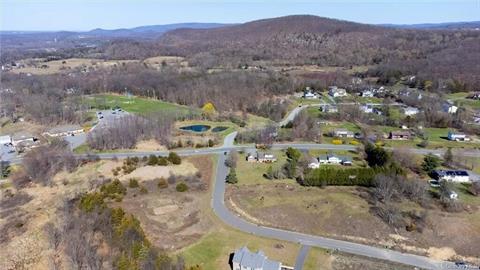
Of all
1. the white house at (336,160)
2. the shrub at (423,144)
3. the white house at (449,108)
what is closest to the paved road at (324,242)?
the white house at (336,160)

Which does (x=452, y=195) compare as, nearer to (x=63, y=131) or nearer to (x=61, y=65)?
(x=63, y=131)

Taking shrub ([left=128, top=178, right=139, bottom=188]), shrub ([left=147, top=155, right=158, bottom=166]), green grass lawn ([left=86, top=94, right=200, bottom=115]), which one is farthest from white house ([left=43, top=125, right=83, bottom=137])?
shrub ([left=128, top=178, right=139, bottom=188])

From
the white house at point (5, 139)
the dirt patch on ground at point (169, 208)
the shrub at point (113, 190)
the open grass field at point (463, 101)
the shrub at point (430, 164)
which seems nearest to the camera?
the dirt patch on ground at point (169, 208)

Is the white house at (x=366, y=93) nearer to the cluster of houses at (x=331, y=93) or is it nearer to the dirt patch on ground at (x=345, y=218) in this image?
the cluster of houses at (x=331, y=93)

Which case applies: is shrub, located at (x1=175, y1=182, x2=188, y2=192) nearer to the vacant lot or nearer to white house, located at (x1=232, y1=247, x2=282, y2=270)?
the vacant lot

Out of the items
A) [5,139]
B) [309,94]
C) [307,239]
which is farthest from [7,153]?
[309,94]

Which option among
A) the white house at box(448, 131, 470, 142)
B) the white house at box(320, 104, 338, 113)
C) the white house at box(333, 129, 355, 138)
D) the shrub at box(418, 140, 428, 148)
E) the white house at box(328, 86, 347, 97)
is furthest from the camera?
the white house at box(328, 86, 347, 97)

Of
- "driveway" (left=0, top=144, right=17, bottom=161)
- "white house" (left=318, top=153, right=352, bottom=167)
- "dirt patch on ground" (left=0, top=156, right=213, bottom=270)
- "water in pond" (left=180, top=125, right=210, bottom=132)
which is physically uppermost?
"white house" (left=318, top=153, right=352, bottom=167)
